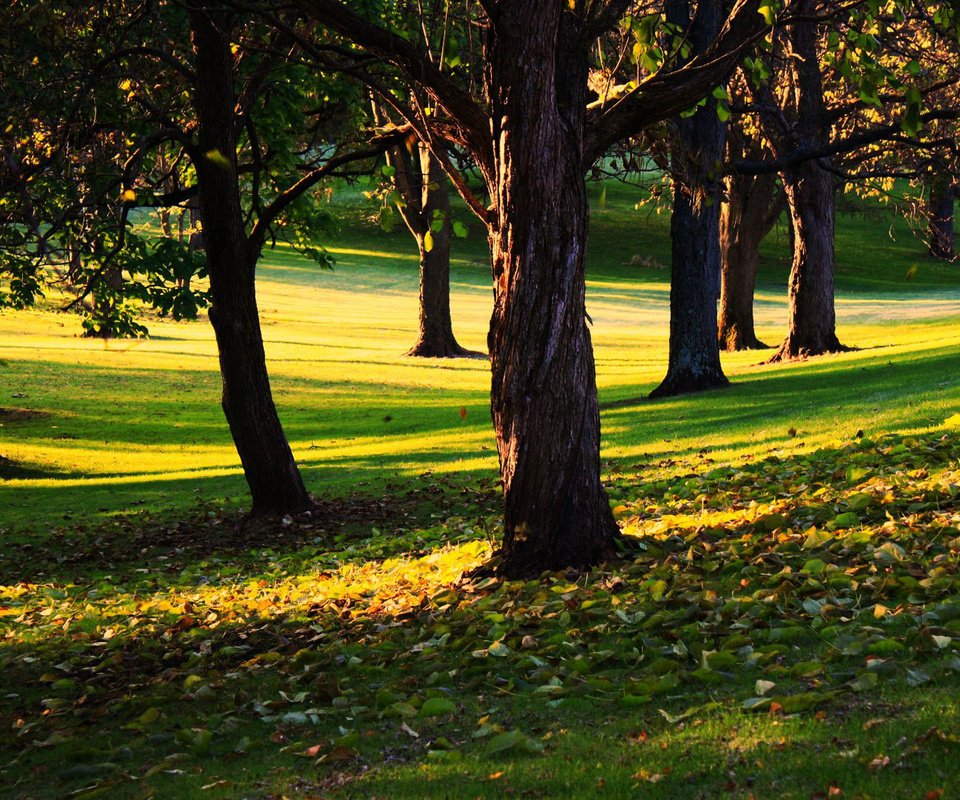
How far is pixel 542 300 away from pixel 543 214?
2.21 ft

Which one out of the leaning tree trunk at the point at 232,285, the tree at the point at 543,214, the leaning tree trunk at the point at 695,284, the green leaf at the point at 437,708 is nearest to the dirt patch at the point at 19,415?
the leaning tree trunk at the point at 232,285

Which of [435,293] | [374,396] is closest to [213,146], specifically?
[374,396]

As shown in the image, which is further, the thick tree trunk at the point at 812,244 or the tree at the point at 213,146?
the thick tree trunk at the point at 812,244

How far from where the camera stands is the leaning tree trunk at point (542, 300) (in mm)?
8898

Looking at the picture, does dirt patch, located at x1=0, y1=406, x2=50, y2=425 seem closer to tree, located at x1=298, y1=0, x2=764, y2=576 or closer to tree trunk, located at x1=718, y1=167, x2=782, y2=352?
tree trunk, located at x1=718, y1=167, x2=782, y2=352

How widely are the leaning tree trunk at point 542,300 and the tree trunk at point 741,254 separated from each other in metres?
26.2

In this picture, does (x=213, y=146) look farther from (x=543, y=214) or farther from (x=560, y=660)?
(x=560, y=660)

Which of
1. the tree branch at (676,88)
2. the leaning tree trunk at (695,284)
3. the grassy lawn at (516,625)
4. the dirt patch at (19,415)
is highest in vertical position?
the tree branch at (676,88)

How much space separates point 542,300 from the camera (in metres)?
8.94

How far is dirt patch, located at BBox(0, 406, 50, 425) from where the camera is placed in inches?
1115

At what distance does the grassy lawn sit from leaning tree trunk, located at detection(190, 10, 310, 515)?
3.32ft

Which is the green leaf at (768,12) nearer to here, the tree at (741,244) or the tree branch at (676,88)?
the tree branch at (676,88)

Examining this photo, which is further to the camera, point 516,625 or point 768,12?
point 768,12

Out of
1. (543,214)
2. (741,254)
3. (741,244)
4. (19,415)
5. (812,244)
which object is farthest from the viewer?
(741,244)
